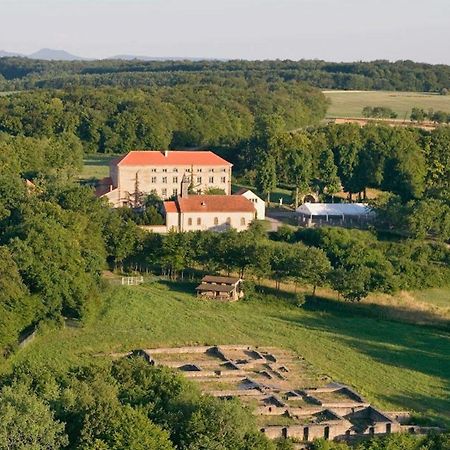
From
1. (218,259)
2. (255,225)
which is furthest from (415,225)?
(218,259)

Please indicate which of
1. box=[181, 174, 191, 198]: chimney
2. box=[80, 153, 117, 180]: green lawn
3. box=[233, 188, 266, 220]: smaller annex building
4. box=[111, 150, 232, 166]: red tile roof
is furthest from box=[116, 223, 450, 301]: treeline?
box=[80, 153, 117, 180]: green lawn

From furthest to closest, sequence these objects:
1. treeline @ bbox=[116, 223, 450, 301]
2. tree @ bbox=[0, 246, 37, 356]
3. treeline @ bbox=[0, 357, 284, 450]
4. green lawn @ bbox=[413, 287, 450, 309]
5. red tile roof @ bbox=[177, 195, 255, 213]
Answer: red tile roof @ bbox=[177, 195, 255, 213], green lawn @ bbox=[413, 287, 450, 309], treeline @ bbox=[116, 223, 450, 301], tree @ bbox=[0, 246, 37, 356], treeline @ bbox=[0, 357, 284, 450]

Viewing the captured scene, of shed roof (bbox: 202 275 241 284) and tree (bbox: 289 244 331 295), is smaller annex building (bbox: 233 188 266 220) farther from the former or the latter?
tree (bbox: 289 244 331 295)

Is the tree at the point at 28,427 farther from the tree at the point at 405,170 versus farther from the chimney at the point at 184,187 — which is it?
the tree at the point at 405,170

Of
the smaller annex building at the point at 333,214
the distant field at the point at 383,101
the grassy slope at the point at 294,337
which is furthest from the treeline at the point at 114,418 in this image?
the distant field at the point at 383,101

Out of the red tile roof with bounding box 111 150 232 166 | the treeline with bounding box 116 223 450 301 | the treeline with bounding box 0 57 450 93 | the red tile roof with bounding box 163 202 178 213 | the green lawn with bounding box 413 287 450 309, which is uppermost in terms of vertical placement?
the treeline with bounding box 0 57 450 93

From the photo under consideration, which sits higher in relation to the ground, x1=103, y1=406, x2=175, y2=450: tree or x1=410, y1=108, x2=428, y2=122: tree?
x1=410, y1=108, x2=428, y2=122: tree

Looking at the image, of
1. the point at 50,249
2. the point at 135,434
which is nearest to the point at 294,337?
the point at 50,249

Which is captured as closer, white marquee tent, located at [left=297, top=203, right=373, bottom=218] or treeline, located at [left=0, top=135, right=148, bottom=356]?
treeline, located at [left=0, top=135, right=148, bottom=356]

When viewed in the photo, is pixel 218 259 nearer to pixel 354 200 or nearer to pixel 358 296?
pixel 358 296

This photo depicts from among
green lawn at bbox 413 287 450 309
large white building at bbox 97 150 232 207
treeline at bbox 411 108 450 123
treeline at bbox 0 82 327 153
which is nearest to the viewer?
green lawn at bbox 413 287 450 309
